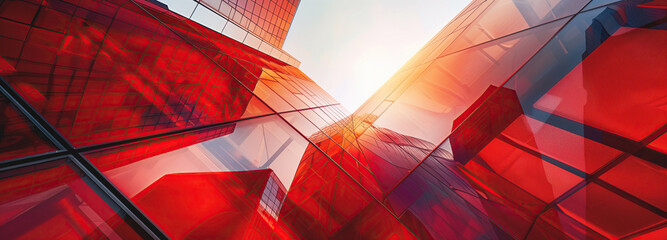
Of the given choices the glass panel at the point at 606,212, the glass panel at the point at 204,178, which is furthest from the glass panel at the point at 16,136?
the glass panel at the point at 606,212

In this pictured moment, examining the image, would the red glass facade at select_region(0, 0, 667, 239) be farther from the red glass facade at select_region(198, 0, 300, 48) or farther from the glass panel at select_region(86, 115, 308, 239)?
the red glass facade at select_region(198, 0, 300, 48)

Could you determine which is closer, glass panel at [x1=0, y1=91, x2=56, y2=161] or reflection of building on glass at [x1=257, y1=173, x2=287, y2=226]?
glass panel at [x1=0, y1=91, x2=56, y2=161]

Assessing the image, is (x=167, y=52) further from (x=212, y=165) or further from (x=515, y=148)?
(x=515, y=148)

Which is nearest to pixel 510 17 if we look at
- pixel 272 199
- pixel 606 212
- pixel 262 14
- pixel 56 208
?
pixel 606 212

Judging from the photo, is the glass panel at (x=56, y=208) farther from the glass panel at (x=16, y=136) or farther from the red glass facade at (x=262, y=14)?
the red glass facade at (x=262, y=14)

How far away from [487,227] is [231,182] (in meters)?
4.03

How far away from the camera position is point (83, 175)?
154 centimetres

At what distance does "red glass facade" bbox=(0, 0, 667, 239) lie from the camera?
5.20 ft

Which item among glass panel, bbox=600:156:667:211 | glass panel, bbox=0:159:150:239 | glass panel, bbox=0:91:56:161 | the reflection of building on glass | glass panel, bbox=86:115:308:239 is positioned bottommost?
the reflection of building on glass

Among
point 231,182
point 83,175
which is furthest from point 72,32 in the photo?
point 231,182

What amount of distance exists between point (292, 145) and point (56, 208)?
2.26 m

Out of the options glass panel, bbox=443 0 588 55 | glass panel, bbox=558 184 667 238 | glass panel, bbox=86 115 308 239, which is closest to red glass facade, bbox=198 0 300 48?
glass panel, bbox=86 115 308 239

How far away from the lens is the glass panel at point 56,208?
3.78 ft

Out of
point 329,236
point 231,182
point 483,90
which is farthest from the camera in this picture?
point 483,90
